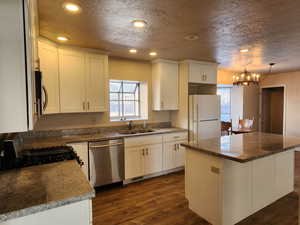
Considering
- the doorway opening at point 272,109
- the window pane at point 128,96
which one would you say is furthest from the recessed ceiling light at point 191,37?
the doorway opening at point 272,109

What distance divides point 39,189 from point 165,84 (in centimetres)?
331

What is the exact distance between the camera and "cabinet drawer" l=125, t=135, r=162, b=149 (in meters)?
3.36

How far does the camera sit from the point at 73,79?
314 centimetres

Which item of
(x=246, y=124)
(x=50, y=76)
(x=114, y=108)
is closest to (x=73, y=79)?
(x=50, y=76)

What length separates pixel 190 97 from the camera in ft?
13.4

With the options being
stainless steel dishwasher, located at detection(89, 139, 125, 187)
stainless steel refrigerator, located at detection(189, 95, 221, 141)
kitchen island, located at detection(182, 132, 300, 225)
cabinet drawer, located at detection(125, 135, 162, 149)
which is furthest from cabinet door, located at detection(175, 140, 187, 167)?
kitchen island, located at detection(182, 132, 300, 225)

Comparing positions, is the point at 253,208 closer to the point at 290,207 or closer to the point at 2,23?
the point at 290,207

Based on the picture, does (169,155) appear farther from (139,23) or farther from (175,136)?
(139,23)

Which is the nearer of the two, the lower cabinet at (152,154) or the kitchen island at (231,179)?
the kitchen island at (231,179)

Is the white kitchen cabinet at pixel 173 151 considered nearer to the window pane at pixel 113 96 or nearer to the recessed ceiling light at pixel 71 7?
the window pane at pixel 113 96

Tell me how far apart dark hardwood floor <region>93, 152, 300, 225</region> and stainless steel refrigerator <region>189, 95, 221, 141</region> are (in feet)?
4.07

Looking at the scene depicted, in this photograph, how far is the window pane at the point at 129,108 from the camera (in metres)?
4.23

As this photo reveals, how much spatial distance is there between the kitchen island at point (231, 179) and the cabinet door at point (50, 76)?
2169 millimetres

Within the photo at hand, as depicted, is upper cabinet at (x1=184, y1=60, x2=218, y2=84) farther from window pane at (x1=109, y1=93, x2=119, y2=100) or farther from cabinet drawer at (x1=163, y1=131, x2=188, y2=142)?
window pane at (x1=109, y1=93, x2=119, y2=100)
